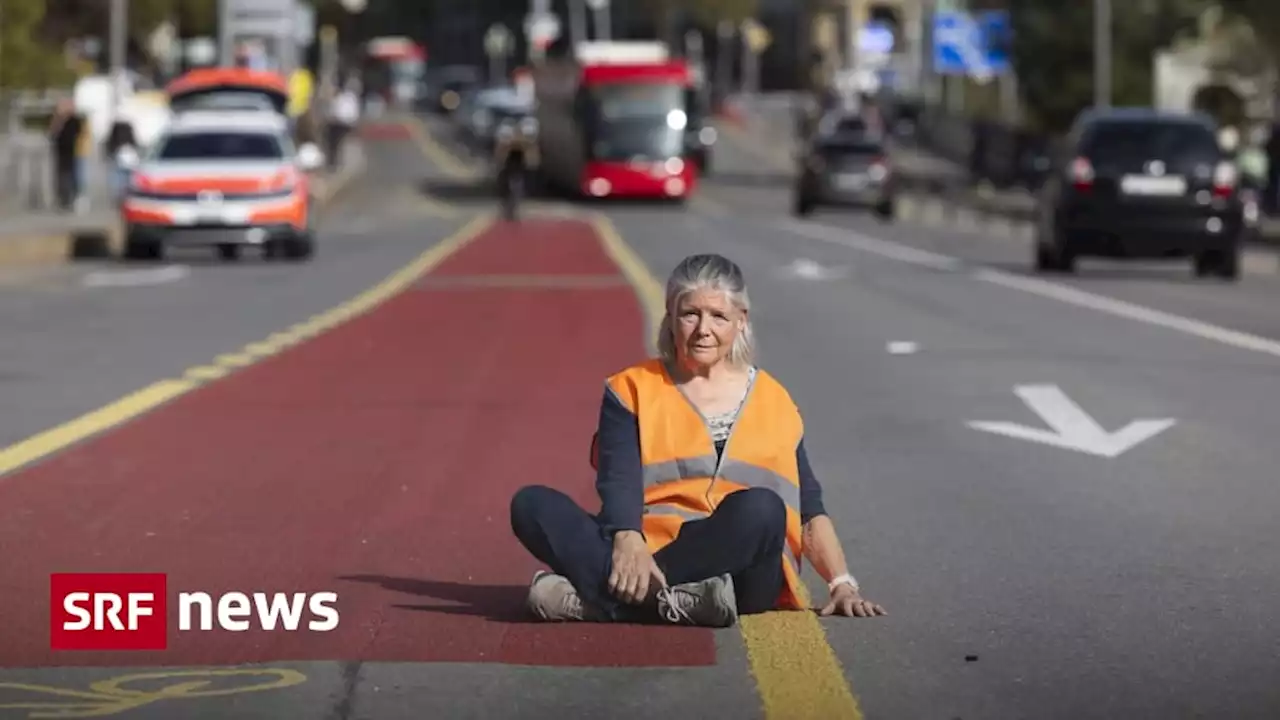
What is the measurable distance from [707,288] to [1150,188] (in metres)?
25.6

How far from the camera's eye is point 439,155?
4427 inches

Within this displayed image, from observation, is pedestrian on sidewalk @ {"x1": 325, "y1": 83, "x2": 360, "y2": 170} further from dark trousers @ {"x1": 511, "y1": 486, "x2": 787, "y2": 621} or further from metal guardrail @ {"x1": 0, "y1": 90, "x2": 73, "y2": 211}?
dark trousers @ {"x1": 511, "y1": 486, "x2": 787, "y2": 621}

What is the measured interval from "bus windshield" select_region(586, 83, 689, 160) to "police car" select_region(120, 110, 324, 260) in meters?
33.0

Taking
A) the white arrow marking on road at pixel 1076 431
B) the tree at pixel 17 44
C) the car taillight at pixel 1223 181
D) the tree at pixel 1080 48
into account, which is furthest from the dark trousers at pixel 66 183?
the tree at pixel 1080 48

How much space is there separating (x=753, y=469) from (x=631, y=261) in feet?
102

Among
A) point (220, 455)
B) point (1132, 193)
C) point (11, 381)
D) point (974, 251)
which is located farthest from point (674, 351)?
point (974, 251)

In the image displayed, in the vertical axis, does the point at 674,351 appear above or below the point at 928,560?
above

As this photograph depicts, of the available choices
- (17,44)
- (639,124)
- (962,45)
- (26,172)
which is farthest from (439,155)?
(26,172)

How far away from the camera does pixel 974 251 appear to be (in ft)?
148

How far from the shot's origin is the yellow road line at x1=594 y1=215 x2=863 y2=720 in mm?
7188

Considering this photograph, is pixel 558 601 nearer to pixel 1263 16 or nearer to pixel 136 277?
pixel 136 277

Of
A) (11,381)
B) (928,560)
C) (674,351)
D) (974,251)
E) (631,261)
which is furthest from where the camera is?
(974,251)

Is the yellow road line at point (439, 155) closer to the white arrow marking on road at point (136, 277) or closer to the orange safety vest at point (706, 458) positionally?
the white arrow marking on road at point (136, 277)

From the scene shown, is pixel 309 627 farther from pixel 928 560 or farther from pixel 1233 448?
pixel 1233 448
